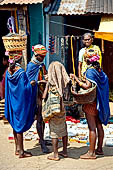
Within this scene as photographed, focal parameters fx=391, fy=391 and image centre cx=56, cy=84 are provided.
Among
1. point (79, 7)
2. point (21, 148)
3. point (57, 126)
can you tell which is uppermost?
point (79, 7)

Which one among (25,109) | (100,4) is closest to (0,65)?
(100,4)

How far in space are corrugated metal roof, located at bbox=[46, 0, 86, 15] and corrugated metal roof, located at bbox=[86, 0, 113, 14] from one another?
7.1 inches

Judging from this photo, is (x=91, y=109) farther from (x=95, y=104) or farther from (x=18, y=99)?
(x=18, y=99)

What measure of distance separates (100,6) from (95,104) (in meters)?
3.91

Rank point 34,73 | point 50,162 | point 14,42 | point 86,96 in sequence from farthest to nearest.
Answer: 1. point 14,42
2. point 34,73
3. point 50,162
4. point 86,96

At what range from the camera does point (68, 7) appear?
9992mm

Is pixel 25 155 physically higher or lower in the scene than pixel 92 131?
lower

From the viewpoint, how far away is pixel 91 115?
6523 millimetres

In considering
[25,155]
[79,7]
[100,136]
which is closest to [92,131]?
[100,136]

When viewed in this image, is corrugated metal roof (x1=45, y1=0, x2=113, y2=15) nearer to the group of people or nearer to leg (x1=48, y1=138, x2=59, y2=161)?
the group of people

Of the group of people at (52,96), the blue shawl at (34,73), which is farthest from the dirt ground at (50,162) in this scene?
the blue shawl at (34,73)

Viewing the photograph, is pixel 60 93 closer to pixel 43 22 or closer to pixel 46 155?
pixel 46 155

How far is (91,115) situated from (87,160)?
76cm

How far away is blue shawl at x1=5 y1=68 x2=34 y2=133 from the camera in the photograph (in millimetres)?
6465
